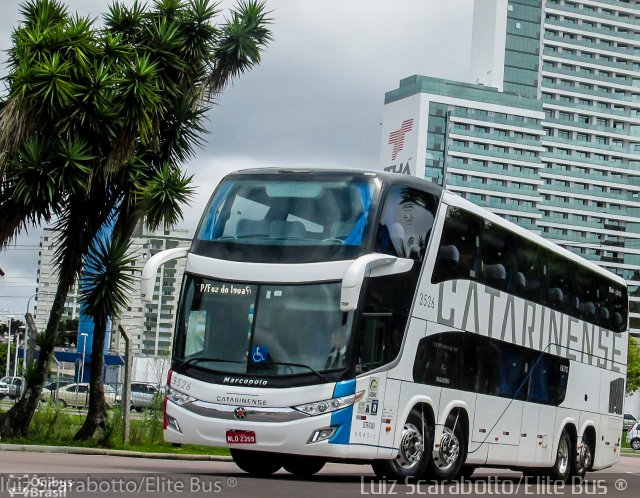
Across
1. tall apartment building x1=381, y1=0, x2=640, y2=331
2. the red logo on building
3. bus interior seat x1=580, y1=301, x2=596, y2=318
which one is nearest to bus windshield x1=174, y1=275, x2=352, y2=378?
bus interior seat x1=580, y1=301, x2=596, y2=318

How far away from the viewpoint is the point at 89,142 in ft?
86.6

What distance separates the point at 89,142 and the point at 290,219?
10.4 metres

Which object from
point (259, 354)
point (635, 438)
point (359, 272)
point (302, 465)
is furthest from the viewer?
point (635, 438)

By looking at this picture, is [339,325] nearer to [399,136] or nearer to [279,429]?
[279,429]

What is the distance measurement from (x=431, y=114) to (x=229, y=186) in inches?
5989

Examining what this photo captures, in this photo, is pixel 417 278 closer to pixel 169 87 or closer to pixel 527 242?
pixel 527 242

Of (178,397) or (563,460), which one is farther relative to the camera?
(563,460)

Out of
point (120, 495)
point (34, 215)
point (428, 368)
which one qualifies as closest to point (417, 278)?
point (428, 368)

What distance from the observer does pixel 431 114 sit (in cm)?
16825

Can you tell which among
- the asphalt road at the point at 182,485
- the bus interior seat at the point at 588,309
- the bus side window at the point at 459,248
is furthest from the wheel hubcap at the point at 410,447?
the bus interior seat at the point at 588,309

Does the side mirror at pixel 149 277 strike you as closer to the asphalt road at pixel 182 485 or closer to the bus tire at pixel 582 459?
the asphalt road at pixel 182 485

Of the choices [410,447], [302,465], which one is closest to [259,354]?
[410,447]

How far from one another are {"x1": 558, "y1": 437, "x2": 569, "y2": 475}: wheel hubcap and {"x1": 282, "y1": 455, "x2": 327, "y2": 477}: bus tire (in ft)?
18.2

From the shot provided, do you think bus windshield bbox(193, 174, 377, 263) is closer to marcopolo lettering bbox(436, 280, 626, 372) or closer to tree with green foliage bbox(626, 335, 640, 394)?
marcopolo lettering bbox(436, 280, 626, 372)
